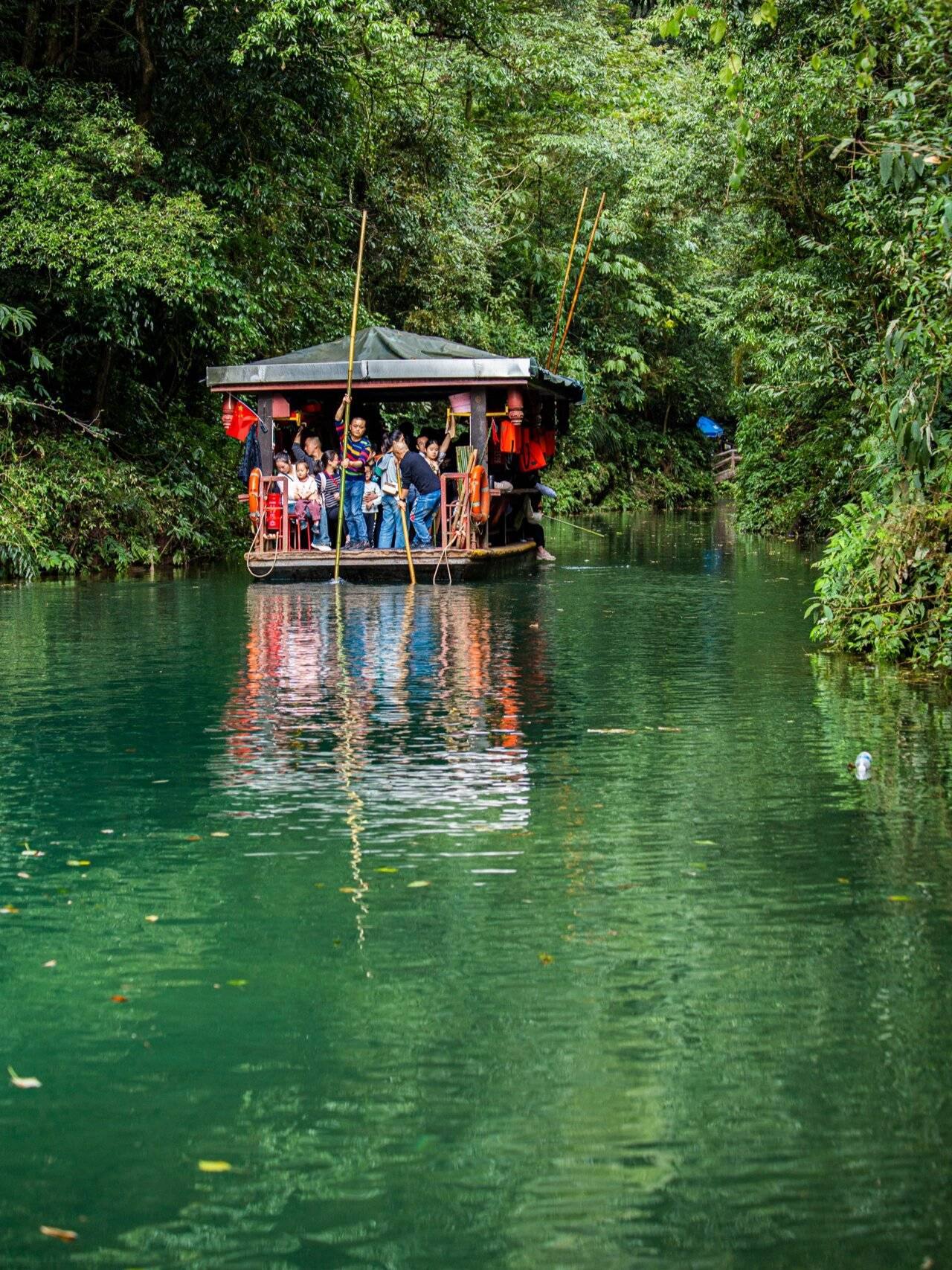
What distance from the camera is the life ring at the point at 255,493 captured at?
22019mm

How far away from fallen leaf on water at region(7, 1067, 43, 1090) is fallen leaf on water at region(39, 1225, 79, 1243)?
0.79 meters

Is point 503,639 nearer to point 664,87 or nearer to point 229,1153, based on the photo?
point 229,1153

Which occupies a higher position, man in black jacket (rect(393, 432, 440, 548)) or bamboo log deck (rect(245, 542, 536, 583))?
man in black jacket (rect(393, 432, 440, 548))

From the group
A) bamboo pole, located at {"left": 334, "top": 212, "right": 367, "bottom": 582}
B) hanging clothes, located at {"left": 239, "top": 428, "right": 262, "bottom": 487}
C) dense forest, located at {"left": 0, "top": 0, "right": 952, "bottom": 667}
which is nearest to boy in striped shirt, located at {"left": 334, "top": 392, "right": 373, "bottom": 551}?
bamboo pole, located at {"left": 334, "top": 212, "right": 367, "bottom": 582}

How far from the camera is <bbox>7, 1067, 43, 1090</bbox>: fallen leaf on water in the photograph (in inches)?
170

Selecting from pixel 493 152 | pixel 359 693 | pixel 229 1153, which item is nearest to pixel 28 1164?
pixel 229 1153

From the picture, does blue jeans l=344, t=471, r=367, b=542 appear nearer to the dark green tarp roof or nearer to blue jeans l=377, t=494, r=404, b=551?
blue jeans l=377, t=494, r=404, b=551

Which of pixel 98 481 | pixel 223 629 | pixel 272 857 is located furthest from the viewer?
pixel 98 481

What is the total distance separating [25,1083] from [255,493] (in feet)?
59.4

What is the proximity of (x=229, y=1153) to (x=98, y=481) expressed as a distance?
20.9 m

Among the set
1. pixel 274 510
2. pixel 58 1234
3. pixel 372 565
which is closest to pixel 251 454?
pixel 274 510

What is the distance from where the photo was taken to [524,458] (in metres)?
24.9

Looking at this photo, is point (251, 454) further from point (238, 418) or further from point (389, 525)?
point (389, 525)

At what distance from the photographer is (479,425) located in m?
21.8
